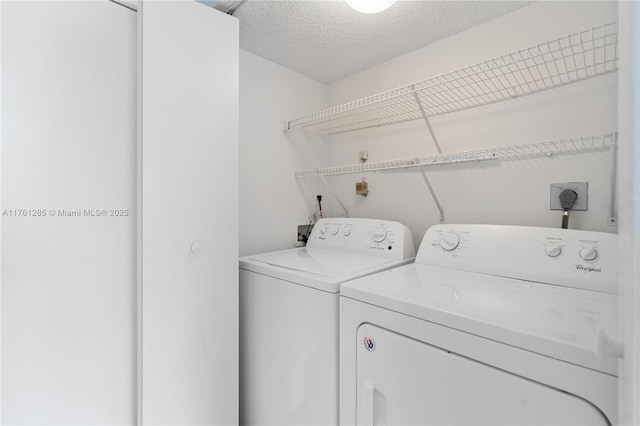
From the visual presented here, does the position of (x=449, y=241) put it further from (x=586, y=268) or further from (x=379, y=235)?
(x=586, y=268)

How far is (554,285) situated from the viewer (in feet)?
3.49

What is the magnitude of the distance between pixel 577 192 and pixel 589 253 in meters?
0.38

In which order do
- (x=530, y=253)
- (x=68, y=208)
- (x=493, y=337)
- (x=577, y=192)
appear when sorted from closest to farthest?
(x=493, y=337), (x=68, y=208), (x=530, y=253), (x=577, y=192)

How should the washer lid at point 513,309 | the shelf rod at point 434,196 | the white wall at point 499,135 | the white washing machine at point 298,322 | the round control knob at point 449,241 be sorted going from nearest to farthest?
the washer lid at point 513,309, the white washing machine at point 298,322, the white wall at point 499,135, the round control knob at point 449,241, the shelf rod at point 434,196

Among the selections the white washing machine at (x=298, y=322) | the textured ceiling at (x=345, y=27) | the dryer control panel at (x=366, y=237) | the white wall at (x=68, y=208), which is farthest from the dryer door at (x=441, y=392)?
the textured ceiling at (x=345, y=27)

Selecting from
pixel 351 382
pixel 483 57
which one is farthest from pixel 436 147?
pixel 351 382

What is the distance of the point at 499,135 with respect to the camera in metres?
1.50

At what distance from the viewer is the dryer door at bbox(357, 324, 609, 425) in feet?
2.16

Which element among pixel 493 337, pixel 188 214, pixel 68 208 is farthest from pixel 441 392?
pixel 68 208

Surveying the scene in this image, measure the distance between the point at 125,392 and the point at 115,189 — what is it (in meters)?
0.81

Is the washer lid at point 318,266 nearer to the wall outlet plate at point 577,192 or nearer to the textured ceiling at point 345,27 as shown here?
the wall outlet plate at point 577,192

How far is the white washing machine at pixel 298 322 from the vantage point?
1095 mm

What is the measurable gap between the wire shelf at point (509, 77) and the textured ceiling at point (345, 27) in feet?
1.04

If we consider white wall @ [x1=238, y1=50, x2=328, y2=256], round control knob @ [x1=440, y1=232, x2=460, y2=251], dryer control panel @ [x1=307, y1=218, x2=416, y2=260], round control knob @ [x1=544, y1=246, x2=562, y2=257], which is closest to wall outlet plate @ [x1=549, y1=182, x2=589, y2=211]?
round control knob @ [x1=544, y1=246, x2=562, y2=257]
